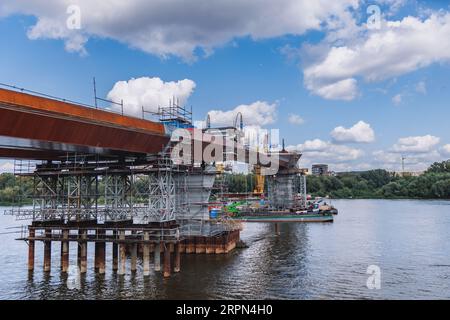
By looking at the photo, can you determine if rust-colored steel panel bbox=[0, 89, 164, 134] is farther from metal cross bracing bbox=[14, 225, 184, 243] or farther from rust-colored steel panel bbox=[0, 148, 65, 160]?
rust-colored steel panel bbox=[0, 148, 65, 160]

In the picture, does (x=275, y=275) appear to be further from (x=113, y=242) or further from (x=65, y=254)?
(x=65, y=254)

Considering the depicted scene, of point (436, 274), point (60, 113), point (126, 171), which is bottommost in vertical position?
point (436, 274)

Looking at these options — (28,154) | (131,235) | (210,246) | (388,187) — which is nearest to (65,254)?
(131,235)

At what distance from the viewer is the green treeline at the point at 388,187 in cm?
15350

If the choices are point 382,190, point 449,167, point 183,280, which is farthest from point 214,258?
point 449,167

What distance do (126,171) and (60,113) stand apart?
9.07 meters

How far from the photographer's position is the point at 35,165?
1465 inches

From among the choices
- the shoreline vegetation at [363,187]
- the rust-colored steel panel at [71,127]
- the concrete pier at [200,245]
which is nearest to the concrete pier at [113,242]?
the concrete pier at [200,245]

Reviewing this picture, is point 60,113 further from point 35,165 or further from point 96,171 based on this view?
A: point 35,165

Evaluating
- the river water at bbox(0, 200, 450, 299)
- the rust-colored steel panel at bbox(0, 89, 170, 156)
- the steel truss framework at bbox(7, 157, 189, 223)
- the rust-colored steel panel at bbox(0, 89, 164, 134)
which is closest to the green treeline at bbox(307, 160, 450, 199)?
the river water at bbox(0, 200, 450, 299)

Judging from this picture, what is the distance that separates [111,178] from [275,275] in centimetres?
1685

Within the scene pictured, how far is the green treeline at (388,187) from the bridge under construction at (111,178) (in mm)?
132110

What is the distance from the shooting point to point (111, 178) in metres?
37.4

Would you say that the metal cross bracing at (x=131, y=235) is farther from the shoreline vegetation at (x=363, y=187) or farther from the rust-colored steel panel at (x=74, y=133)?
the shoreline vegetation at (x=363, y=187)
